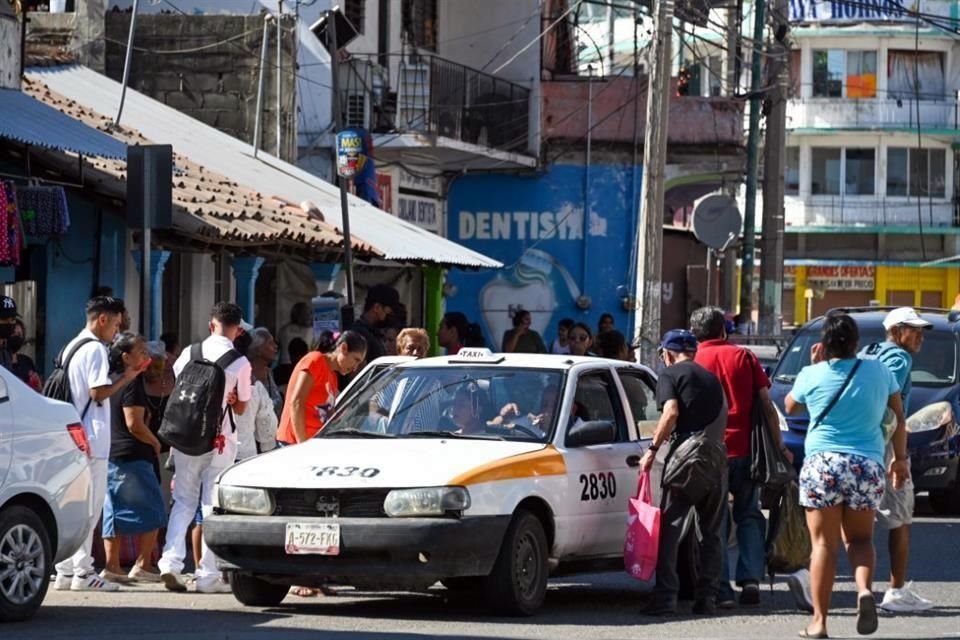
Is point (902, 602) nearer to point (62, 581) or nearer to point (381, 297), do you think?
point (62, 581)

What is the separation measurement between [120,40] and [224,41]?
1.45m

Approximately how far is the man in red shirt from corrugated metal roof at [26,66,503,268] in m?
8.72

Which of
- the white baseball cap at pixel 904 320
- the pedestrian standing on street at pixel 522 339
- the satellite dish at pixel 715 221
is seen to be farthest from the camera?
the satellite dish at pixel 715 221

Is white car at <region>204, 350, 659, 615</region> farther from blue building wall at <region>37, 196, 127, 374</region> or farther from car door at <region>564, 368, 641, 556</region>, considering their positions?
blue building wall at <region>37, 196, 127, 374</region>

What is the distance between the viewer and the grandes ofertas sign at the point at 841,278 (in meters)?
66.8

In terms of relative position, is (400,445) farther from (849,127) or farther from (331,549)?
(849,127)

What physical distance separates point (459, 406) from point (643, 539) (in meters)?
1.41

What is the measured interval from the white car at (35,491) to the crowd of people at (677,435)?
60cm

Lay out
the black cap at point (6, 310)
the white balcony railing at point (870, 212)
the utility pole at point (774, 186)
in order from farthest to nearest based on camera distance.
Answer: the white balcony railing at point (870, 212) < the utility pole at point (774, 186) < the black cap at point (6, 310)

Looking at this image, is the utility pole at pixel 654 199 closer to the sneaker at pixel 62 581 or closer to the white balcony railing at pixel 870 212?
the sneaker at pixel 62 581

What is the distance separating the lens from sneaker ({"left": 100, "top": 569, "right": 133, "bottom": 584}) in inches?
515

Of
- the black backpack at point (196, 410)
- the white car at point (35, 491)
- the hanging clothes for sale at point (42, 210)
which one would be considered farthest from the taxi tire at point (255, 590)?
the hanging clothes for sale at point (42, 210)

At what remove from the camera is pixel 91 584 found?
1290cm

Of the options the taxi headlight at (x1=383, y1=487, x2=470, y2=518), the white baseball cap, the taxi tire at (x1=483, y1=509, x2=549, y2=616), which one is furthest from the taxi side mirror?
the white baseball cap
